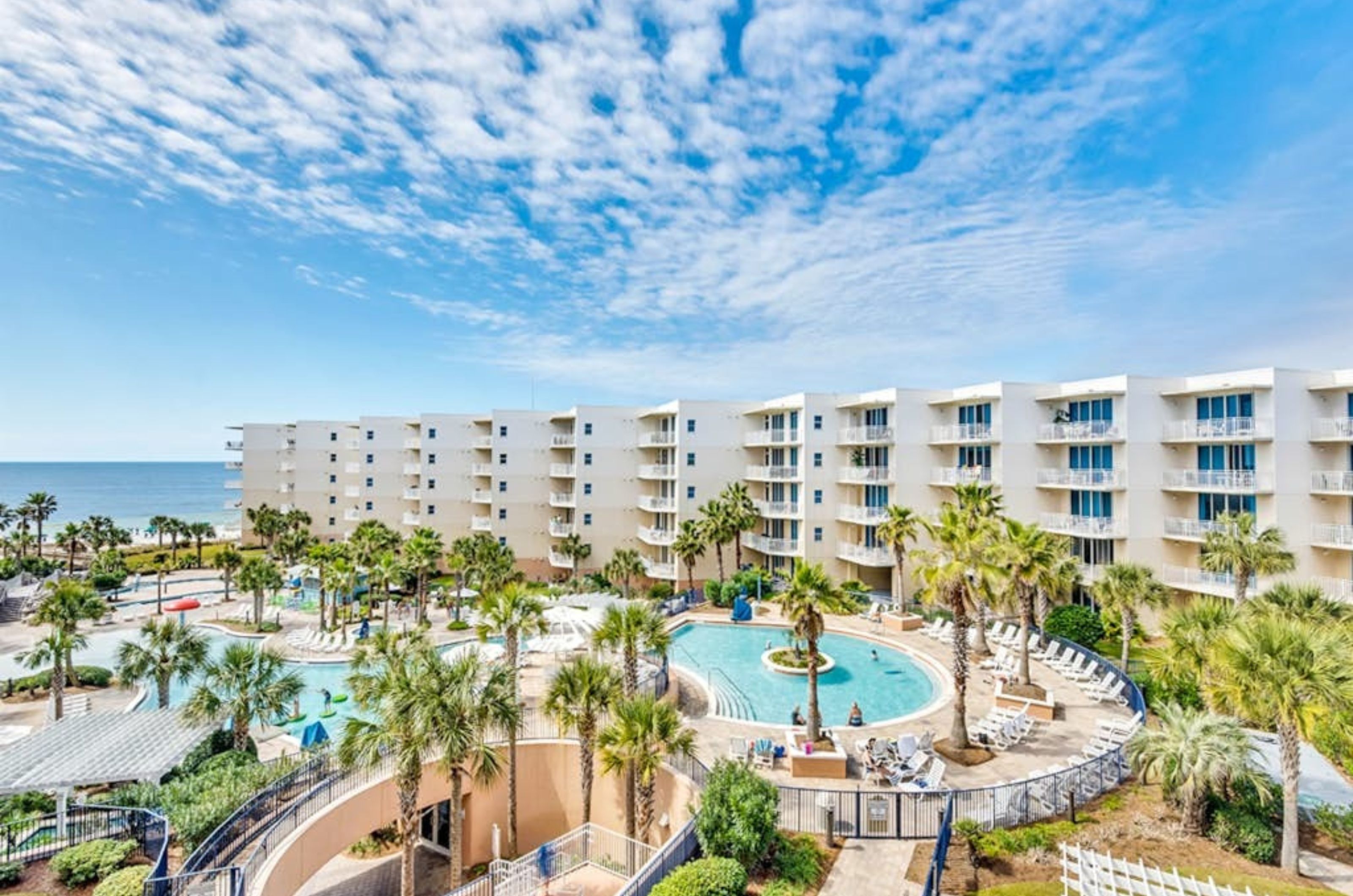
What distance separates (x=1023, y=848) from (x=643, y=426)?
38.8 meters

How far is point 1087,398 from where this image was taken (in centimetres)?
3372

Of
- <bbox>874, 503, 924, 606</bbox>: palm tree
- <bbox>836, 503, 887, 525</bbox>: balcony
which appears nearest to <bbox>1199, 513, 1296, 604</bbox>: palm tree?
<bbox>874, 503, 924, 606</bbox>: palm tree

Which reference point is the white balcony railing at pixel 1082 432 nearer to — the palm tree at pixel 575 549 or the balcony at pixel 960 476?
the balcony at pixel 960 476

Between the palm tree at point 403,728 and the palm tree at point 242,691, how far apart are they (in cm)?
617

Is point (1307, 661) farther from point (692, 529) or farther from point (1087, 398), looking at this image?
point (692, 529)

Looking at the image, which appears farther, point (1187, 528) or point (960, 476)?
point (960, 476)

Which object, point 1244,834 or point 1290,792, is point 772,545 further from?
point 1290,792

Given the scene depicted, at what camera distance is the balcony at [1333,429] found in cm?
2778

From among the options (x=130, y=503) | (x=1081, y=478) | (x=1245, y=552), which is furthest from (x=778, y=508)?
(x=130, y=503)

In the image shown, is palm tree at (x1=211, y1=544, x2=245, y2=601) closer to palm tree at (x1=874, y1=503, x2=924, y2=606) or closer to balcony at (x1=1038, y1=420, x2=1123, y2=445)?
palm tree at (x1=874, y1=503, x2=924, y2=606)

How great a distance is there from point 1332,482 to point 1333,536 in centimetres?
233

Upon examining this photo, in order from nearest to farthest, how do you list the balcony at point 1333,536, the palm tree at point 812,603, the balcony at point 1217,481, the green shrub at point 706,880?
the green shrub at point 706,880, the palm tree at point 812,603, the balcony at point 1333,536, the balcony at point 1217,481

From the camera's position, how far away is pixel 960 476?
3725 cm

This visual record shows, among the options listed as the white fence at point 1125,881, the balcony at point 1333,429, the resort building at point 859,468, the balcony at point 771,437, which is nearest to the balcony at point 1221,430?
the resort building at point 859,468
